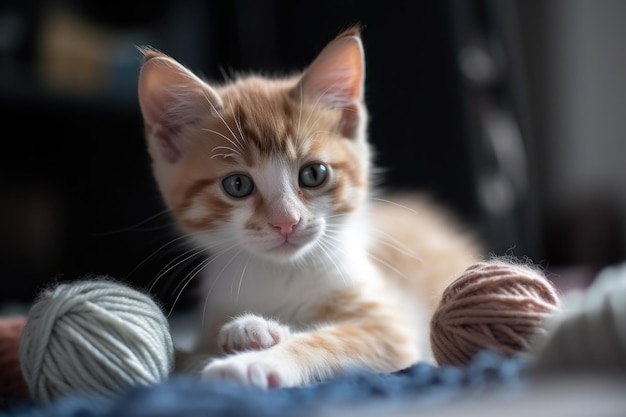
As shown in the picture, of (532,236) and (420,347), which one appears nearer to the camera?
(420,347)

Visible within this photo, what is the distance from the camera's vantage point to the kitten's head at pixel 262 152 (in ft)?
4.02

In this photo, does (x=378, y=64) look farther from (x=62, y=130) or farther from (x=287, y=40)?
(x=62, y=130)

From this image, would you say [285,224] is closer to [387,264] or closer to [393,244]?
[387,264]

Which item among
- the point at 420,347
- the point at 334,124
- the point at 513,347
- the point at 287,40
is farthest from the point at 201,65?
the point at 513,347

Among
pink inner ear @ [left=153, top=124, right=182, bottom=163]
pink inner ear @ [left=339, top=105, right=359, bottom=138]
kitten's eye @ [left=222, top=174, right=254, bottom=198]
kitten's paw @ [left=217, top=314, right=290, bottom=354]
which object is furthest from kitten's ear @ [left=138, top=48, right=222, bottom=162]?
kitten's paw @ [left=217, top=314, right=290, bottom=354]

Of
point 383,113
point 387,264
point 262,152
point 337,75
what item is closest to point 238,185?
point 262,152

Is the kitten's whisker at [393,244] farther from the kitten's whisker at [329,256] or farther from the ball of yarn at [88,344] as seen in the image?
the ball of yarn at [88,344]

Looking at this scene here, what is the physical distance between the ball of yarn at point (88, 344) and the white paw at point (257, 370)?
0.34 feet

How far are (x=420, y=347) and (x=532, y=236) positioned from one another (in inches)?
44.5

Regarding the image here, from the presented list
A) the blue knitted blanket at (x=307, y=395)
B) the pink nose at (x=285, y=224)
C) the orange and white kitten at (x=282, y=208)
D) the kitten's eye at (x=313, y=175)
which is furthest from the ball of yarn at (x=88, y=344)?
the kitten's eye at (x=313, y=175)

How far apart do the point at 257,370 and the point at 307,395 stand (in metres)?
0.14

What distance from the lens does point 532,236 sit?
237 cm

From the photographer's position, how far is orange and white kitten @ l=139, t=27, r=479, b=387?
1192mm

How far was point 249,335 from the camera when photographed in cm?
111
